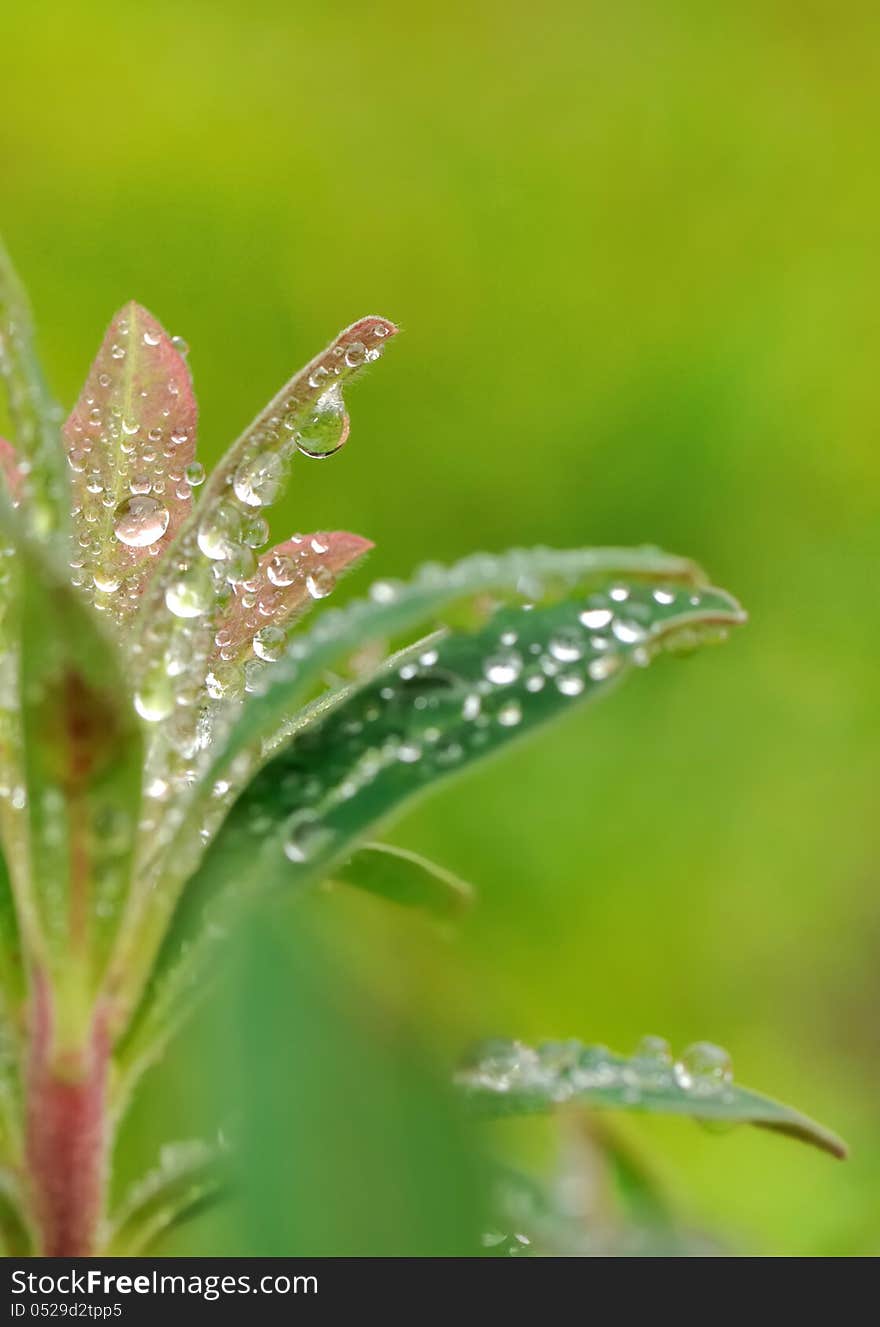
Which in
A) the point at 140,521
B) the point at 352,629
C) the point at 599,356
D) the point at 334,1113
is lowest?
the point at 334,1113

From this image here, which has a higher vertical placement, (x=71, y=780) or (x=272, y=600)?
(x=272, y=600)

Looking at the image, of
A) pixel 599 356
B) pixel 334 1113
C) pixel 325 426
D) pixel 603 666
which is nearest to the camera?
pixel 334 1113

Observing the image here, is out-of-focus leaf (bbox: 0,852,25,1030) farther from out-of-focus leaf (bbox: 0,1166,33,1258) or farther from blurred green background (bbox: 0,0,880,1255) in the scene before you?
blurred green background (bbox: 0,0,880,1255)

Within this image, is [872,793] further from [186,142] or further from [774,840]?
[186,142]

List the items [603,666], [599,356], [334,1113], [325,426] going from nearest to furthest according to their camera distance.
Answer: [334,1113], [603,666], [325,426], [599,356]

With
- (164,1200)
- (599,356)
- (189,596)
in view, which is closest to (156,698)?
(189,596)

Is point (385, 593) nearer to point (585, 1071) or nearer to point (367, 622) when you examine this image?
point (367, 622)

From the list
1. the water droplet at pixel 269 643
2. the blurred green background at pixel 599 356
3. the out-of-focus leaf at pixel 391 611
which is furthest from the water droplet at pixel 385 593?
the blurred green background at pixel 599 356
